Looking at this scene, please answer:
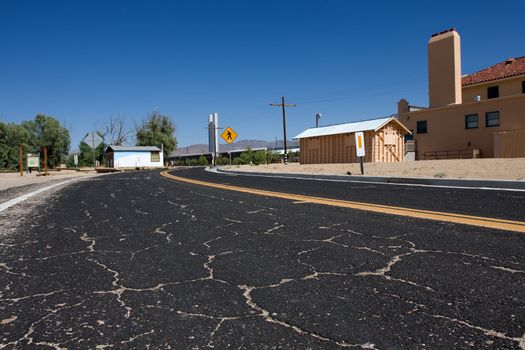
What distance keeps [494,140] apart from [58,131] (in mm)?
72467

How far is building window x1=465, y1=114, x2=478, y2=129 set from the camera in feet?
91.2

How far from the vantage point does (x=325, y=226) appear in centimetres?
511

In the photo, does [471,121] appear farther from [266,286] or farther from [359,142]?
[266,286]

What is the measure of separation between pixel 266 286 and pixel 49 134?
264 feet

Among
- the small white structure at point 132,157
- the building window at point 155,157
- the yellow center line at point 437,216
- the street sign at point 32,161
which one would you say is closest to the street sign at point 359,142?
the yellow center line at point 437,216

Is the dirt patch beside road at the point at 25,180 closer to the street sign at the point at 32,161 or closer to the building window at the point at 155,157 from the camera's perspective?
the street sign at the point at 32,161

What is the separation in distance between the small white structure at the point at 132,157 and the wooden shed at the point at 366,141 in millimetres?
39119

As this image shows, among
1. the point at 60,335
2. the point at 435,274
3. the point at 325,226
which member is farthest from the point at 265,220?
the point at 60,335

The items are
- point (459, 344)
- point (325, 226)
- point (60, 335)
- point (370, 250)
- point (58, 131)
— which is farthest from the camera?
point (58, 131)

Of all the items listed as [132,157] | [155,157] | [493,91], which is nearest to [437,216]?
[493,91]

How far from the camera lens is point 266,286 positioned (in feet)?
9.09

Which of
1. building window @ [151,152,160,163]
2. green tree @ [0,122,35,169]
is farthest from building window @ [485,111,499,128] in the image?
green tree @ [0,122,35,169]

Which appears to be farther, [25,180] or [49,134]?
[49,134]

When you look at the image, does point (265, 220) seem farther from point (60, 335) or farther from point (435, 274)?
point (60, 335)
